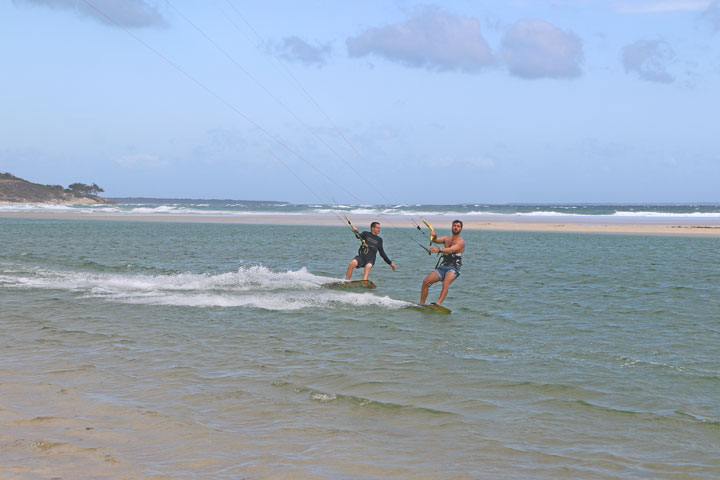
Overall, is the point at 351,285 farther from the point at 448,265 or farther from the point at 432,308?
the point at 432,308

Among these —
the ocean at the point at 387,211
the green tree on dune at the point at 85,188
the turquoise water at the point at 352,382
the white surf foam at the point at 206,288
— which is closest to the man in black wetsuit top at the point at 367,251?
the turquoise water at the point at 352,382

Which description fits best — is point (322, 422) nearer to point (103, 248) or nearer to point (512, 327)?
point (512, 327)

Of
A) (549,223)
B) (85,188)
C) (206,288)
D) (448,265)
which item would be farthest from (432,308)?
(85,188)

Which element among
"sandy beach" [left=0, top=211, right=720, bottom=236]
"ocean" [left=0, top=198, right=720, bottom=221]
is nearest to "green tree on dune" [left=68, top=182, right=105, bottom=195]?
"ocean" [left=0, top=198, right=720, bottom=221]

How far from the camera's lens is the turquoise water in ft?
17.0

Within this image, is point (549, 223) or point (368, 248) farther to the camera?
point (549, 223)

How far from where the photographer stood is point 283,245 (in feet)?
107

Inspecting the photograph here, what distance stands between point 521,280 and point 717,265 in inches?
376

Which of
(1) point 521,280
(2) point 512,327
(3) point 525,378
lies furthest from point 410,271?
(3) point 525,378

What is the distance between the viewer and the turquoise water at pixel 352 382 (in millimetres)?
5188

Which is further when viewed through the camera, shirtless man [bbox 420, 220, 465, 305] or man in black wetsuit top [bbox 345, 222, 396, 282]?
man in black wetsuit top [bbox 345, 222, 396, 282]

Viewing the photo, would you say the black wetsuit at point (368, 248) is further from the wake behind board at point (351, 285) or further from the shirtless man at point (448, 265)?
the shirtless man at point (448, 265)

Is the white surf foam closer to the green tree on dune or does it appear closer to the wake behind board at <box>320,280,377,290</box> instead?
the wake behind board at <box>320,280,377,290</box>

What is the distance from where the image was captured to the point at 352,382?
7.54 m
